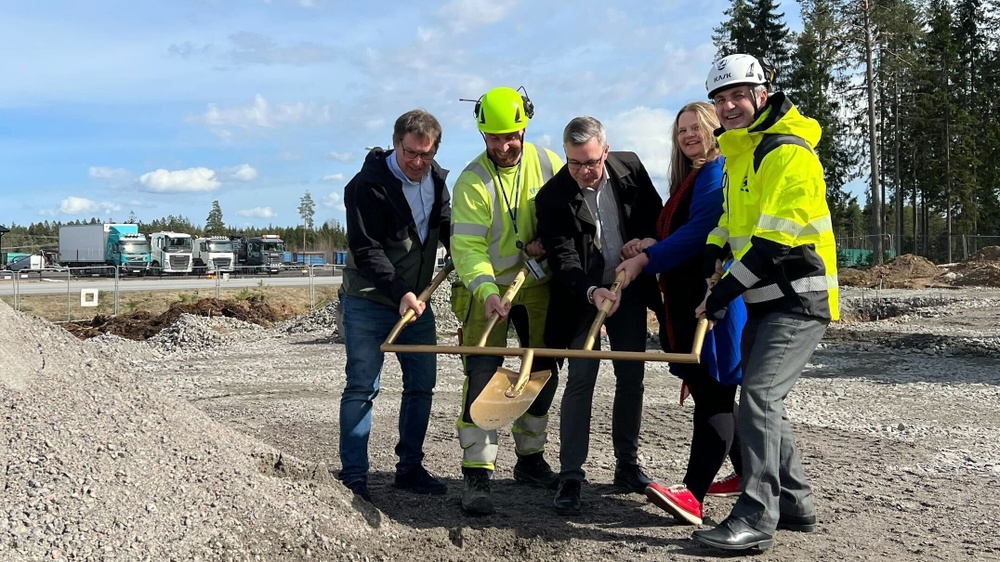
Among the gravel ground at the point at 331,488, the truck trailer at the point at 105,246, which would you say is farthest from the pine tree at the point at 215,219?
the gravel ground at the point at 331,488

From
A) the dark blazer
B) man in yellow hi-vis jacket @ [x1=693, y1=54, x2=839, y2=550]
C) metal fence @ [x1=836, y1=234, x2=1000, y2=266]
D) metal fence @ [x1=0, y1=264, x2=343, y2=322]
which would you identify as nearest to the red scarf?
the dark blazer

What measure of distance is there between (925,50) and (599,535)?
43.6 m

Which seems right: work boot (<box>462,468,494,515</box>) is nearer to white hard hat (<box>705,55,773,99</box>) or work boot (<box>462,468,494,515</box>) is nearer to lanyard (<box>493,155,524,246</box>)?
lanyard (<box>493,155,524,246</box>)

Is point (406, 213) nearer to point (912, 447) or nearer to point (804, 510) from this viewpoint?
point (804, 510)

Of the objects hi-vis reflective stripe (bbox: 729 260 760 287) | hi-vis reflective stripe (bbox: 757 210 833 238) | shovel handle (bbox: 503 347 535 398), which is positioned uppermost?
hi-vis reflective stripe (bbox: 757 210 833 238)

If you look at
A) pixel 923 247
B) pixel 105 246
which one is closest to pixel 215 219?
pixel 105 246

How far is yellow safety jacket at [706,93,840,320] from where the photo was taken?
146 inches

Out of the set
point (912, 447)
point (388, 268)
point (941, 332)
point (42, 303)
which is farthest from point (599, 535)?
point (42, 303)

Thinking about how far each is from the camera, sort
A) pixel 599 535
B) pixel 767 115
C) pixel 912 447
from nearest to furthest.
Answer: pixel 767 115, pixel 599 535, pixel 912 447

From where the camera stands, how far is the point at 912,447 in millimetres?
6500

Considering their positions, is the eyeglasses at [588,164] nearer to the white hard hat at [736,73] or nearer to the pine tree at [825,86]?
the white hard hat at [736,73]

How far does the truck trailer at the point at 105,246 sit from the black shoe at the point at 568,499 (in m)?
43.2

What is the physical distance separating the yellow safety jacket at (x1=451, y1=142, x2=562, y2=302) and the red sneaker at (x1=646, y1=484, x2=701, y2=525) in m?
1.27

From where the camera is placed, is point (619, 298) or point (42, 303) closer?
point (619, 298)
